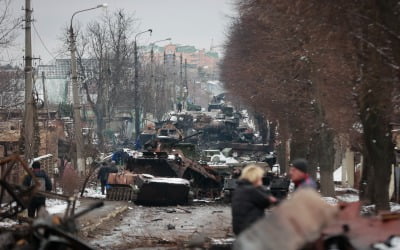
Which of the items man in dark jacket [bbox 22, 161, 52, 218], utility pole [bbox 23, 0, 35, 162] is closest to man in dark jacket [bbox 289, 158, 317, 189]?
man in dark jacket [bbox 22, 161, 52, 218]

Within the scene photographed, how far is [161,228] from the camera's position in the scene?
67.7ft

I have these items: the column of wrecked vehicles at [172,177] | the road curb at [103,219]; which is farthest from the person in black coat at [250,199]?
the column of wrecked vehicles at [172,177]

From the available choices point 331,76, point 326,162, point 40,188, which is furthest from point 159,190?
point 40,188

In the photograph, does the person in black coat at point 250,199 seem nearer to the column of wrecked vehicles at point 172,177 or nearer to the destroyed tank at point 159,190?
the column of wrecked vehicles at point 172,177

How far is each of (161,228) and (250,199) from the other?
390 inches

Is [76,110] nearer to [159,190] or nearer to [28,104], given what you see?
[28,104]

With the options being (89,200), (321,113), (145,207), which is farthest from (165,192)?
(321,113)

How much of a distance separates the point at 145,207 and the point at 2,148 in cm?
1407

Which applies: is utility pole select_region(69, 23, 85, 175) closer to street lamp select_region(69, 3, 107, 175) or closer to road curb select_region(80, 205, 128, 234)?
street lamp select_region(69, 3, 107, 175)

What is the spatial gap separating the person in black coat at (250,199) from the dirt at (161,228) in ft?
2.02

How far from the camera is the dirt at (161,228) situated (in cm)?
1688

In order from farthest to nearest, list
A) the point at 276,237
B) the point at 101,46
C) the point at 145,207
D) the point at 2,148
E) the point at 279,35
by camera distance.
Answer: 1. the point at 101,46
2. the point at 2,148
3. the point at 279,35
4. the point at 145,207
5. the point at 276,237

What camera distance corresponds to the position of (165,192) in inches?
1130

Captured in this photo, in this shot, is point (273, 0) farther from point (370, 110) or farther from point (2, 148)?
point (2, 148)
